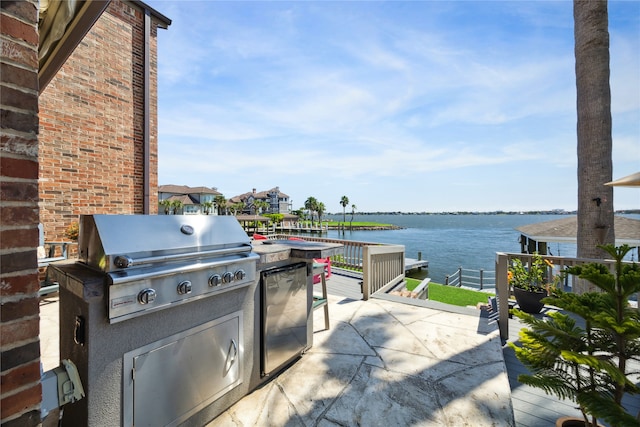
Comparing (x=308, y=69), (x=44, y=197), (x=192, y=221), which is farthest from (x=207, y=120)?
(x=192, y=221)

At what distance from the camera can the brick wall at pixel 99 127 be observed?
17.2 feet

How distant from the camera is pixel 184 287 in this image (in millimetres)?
1776

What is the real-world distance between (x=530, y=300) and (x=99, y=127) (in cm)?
895

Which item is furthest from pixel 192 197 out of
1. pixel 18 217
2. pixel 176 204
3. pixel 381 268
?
pixel 18 217

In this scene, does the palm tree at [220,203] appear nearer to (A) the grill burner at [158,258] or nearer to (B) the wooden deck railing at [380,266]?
(B) the wooden deck railing at [380,266]

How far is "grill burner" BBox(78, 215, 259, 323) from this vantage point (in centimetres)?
150

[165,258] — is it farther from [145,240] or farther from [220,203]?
[220,203]

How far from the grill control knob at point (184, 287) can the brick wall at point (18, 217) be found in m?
0.80

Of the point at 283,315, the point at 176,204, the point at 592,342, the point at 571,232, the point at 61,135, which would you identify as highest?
the point at 176,204

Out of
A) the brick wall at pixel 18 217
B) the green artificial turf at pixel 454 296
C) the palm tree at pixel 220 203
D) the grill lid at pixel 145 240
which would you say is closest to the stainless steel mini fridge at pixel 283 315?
the grill lid at pixel 145 240

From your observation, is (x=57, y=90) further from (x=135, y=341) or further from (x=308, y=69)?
(x=135, y=341)

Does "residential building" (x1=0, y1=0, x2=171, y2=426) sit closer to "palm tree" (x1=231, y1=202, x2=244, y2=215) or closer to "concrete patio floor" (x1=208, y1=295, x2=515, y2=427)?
"concrete patio floor" (x1=208, y1=295, x2=515, y2=427)

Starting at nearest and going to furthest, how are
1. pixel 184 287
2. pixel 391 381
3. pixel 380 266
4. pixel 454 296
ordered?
pixel 184 287 < pixel 391 381 < pixel 380 266 < pixel 454 296

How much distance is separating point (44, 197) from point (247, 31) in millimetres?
5161
